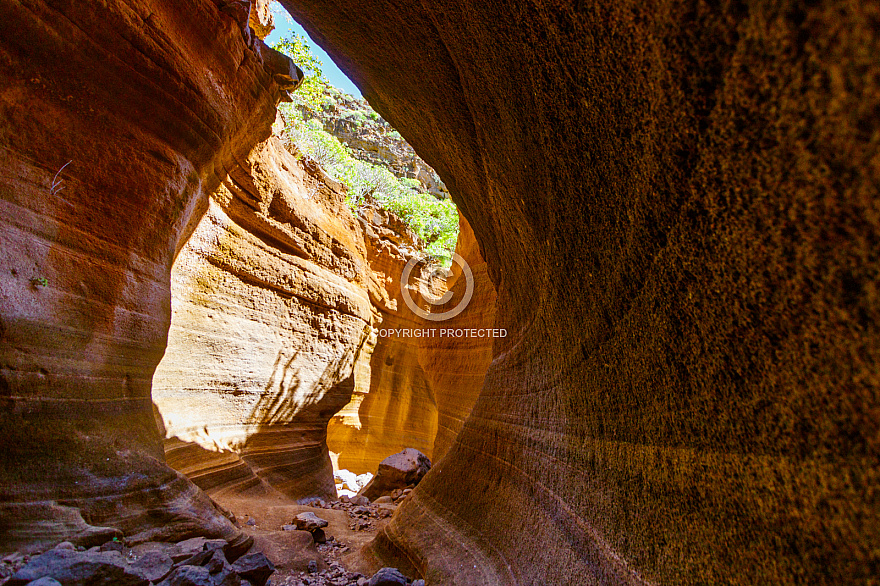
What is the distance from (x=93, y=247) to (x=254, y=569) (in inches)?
90.4

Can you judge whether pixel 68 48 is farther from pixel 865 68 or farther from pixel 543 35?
pixel 865 68

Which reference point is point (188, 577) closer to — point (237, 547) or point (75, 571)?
point (75, 571)

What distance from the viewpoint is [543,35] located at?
5.48 feet

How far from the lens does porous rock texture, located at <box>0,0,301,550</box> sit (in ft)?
7.79

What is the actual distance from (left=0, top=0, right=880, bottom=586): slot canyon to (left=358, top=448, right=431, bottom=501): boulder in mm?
765

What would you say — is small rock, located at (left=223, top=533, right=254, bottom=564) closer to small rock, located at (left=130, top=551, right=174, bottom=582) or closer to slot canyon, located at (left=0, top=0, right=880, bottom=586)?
slot canyon, located at (left=0, top=0, right=880, bottom=586)

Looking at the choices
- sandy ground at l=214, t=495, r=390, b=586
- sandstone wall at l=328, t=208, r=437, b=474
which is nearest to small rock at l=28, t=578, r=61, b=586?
sandy ground at l=214, t=495, r=390, b=586

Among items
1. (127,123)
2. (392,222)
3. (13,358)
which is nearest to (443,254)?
(392,222)

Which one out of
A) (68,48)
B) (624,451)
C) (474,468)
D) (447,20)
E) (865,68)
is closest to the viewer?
(865,68)

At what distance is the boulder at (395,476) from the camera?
6293mm

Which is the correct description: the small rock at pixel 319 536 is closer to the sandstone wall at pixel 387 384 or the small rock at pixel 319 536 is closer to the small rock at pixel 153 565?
the small rock at pixel 153 565

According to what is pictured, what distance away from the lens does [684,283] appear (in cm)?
126

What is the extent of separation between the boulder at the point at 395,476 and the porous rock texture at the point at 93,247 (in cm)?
351

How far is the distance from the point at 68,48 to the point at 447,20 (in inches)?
96.3
